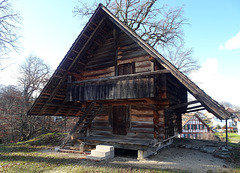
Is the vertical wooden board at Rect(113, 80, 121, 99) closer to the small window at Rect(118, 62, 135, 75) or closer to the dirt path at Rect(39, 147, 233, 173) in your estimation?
the small window at Rect(118, 62, 135, 75)

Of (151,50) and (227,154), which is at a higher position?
(151,50)

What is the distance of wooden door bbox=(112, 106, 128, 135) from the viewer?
10745 millimetres

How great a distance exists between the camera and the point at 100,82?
10320mm

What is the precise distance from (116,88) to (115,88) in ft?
0.23

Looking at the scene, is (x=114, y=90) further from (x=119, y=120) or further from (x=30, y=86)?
(x=30, y=86)

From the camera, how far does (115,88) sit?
31.5 feet

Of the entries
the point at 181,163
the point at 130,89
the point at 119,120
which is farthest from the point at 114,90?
the point at 181,163

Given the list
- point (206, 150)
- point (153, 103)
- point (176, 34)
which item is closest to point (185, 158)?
point (206, 150)

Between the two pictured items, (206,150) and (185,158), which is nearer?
(185,158)

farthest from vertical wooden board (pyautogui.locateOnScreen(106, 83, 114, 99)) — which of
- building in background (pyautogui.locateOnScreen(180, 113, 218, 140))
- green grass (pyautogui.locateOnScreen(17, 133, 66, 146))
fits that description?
building in background (pyautogui.locateOnScreen(180, 113, 218, 140))

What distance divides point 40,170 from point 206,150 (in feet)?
28.3

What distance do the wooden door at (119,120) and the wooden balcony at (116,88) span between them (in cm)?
172

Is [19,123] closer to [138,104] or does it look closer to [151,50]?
[138,104]

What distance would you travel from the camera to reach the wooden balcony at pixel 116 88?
28.2 ft
